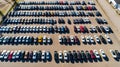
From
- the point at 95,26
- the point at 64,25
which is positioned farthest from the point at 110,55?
the point at 64,25

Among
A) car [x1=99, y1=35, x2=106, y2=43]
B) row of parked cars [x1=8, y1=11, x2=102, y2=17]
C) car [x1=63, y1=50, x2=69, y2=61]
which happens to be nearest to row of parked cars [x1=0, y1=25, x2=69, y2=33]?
row of parked cars [x1=8, y1=11, x2=102, y2=17]

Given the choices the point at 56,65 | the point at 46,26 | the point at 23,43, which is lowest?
the point at 56,65

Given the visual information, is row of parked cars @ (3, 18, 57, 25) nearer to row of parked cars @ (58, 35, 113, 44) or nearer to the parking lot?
the parking lot

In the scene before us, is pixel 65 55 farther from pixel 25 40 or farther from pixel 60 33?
pixel 25 40

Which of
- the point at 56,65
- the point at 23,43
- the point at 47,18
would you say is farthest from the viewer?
the point at 47,18

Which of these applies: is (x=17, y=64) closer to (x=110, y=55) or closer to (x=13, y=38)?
(x=13, y=38)

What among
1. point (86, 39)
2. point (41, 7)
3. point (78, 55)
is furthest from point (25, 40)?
point (41, 7)

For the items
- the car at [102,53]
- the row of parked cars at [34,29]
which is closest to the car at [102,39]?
the car at [102,53]
